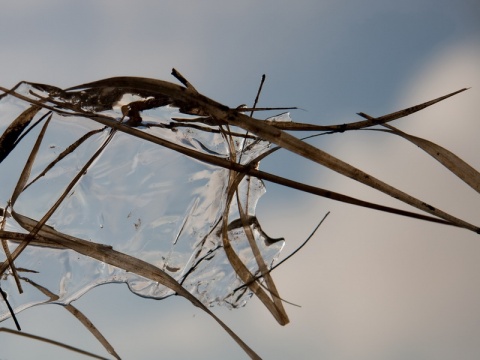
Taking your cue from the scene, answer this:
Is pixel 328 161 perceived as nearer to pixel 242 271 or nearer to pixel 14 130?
pixel 242 271

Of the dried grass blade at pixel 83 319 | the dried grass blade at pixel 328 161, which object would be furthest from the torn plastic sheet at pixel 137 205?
the dried grass blade at pixel 328 161

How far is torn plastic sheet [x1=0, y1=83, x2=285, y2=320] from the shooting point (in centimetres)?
77

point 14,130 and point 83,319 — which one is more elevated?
point 14,130

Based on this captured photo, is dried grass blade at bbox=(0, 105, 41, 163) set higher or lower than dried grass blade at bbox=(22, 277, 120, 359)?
higher

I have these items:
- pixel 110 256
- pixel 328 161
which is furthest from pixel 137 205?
pixel 328 161

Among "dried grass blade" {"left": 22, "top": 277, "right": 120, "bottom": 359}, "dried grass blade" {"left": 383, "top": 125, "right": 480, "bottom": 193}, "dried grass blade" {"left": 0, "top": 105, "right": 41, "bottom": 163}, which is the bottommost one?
"dried grass blade" {"left": 383, "top": 125, "right": 480, "bottom": 193}

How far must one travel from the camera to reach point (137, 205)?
833 mm

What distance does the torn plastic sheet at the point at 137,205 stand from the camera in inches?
30.5

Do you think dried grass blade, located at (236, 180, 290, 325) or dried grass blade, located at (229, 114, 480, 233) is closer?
dried grass blade, located at (229, 114, 480, 233)

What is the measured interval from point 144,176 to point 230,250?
175 millimetres

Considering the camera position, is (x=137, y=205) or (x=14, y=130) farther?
(x=137, y=205)

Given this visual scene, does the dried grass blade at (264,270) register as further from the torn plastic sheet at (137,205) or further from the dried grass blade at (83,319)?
the dried grass blade at (83,319)

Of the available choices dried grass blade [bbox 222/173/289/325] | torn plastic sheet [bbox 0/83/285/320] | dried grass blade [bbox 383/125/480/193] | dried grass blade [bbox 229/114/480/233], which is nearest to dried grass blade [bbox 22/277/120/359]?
torn plastic sheet [bbox 0/83/285/320]

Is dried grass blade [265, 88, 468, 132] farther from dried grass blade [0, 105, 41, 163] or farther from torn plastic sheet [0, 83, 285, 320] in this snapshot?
dried grass blade [0, 105, 41, 163]
